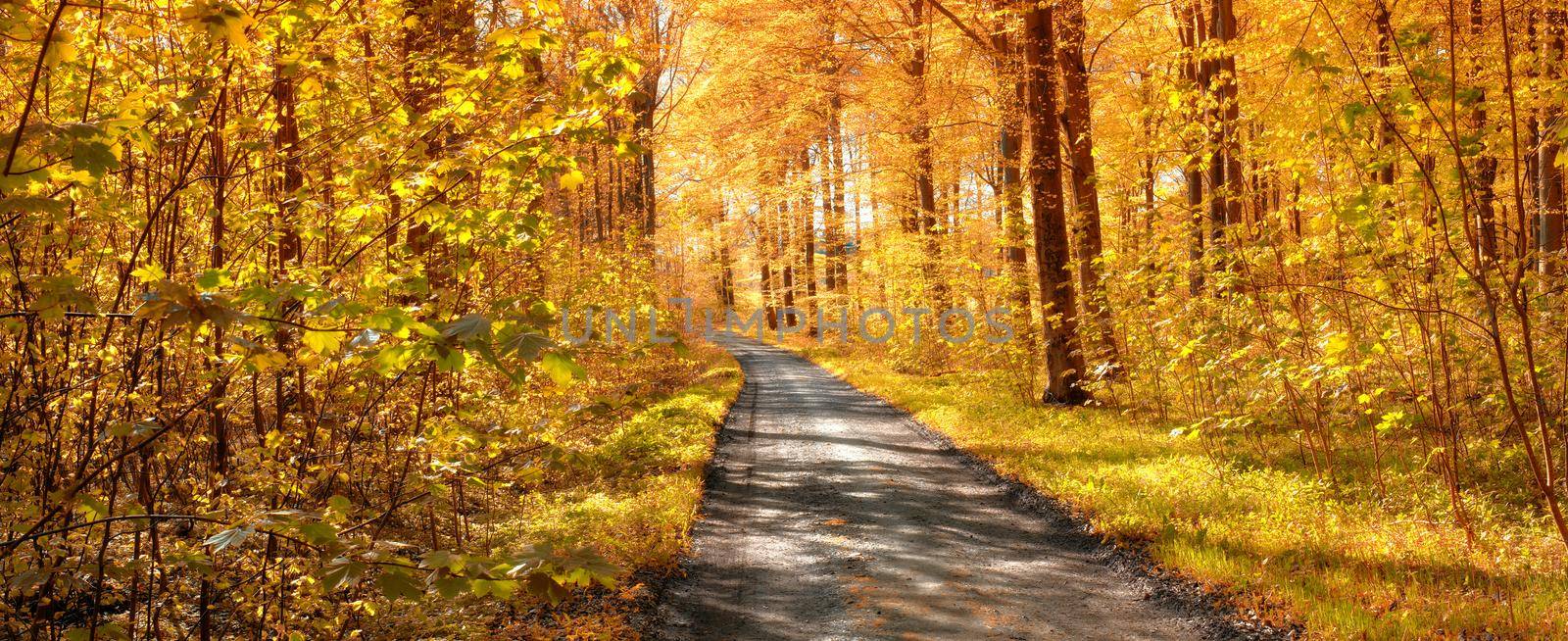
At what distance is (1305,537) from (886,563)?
3.00 meters

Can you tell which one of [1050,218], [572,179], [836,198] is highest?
[836,198]

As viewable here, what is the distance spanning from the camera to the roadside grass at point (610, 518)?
5195 millimetres

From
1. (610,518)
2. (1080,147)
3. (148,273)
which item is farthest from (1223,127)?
(148,273)

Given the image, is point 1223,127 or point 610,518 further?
point 610,518

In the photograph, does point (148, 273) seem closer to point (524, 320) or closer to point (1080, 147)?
point (524, 320)

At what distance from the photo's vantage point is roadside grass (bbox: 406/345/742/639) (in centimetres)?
520

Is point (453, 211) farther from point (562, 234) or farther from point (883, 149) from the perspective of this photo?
point (883, 149)

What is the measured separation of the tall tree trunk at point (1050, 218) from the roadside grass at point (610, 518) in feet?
17.8

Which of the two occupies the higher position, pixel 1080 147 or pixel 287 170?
pixel 1080 147

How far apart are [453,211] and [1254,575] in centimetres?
525

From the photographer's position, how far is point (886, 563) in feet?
21.4

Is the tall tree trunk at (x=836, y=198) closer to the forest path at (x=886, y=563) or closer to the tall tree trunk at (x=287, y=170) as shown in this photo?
the forest path at (x=886, y=563)

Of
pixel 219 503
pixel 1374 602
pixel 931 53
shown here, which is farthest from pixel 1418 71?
pixel 931 53

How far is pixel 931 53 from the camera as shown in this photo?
14.8 m
